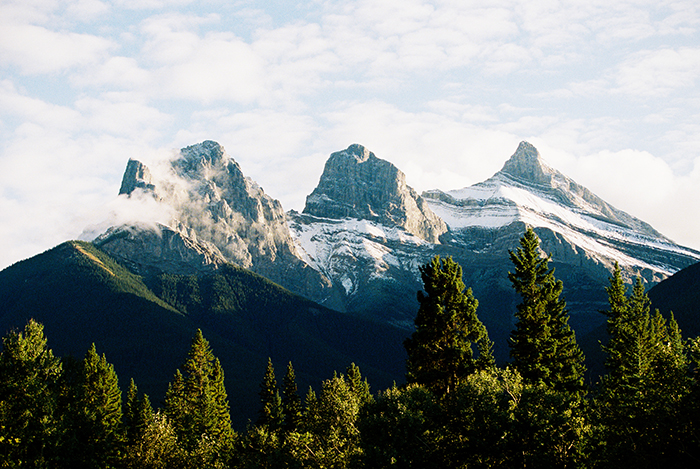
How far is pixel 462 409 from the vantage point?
42.8 meters

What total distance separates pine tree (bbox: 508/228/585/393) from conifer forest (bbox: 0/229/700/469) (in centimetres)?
11

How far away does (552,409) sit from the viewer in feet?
133

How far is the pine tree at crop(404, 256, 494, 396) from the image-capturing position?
177 feet

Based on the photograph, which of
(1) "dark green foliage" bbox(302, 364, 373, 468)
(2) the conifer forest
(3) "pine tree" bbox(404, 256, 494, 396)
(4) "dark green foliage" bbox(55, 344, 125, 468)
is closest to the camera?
(2) the conifer forest

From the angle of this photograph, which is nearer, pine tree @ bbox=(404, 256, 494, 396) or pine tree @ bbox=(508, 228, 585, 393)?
pine tree @ bbox=(404, 256, 494, 396)

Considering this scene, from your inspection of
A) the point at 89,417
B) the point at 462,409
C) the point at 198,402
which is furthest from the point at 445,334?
the point at 198,402

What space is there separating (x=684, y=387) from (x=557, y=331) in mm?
20305

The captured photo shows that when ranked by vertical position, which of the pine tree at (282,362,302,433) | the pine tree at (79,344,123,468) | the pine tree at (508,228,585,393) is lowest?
the pine tree at (282,362,302,433)

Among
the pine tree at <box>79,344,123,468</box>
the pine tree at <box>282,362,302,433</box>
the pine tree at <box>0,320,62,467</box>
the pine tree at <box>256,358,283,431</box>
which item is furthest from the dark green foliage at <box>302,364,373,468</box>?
the pine tree at <box>282,362,302,433</box>

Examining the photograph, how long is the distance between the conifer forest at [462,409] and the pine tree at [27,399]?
14 cm

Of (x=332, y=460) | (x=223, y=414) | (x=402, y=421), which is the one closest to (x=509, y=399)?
(x=402, y=421)

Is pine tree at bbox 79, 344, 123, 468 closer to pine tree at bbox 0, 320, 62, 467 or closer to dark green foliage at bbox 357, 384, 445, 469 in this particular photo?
pine tree at bbox 0, 320, 62, 467

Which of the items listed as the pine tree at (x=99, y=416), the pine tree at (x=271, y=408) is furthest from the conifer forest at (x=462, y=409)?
the pine tree at (x=271, y=408)

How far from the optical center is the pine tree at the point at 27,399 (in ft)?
201
